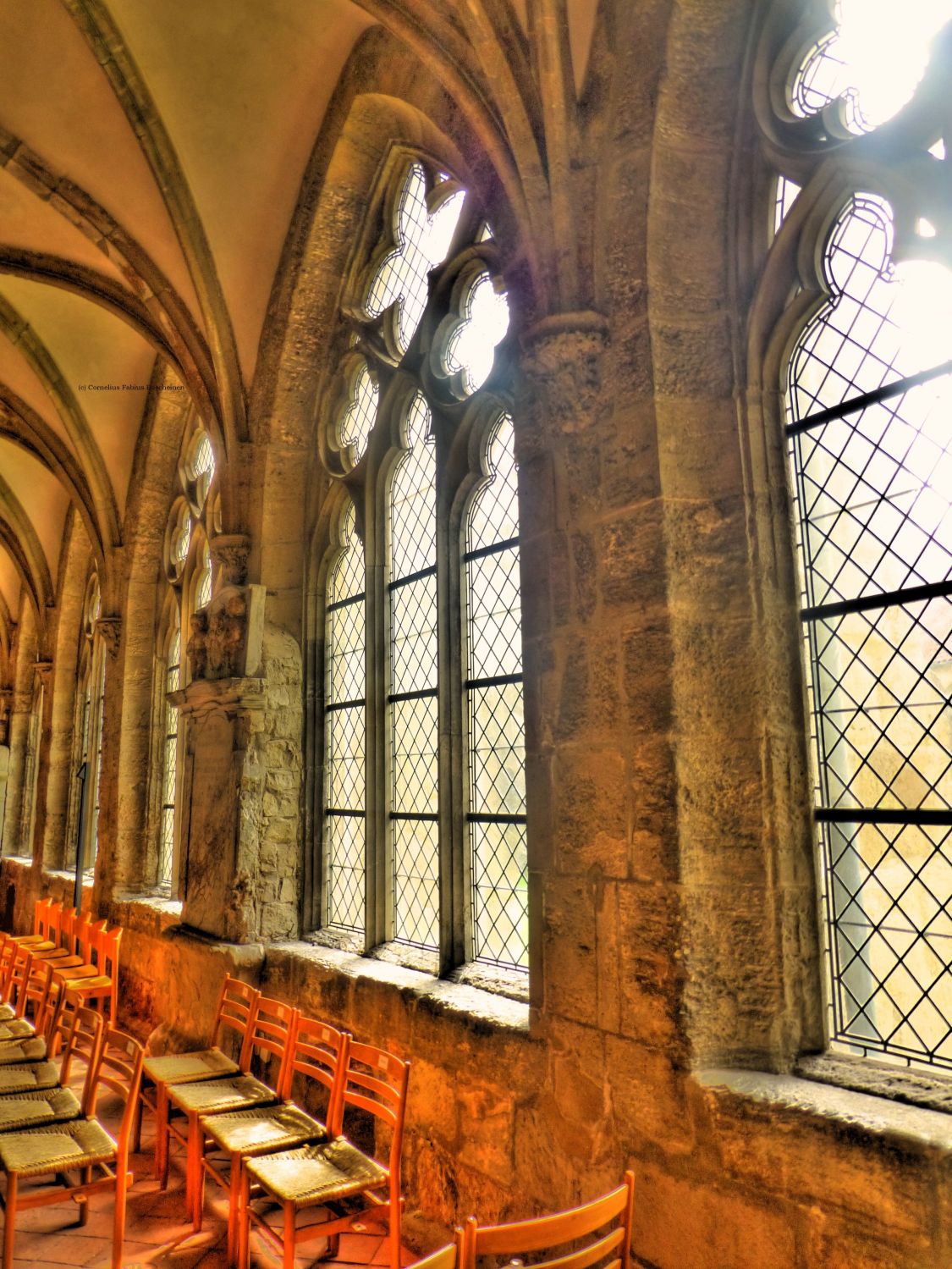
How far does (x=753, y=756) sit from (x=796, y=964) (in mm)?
592

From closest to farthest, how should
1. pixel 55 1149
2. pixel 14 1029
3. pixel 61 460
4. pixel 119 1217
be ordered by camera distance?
1. pixel 119 1217
2. pixel 55 1149
3. pixel 14 1029
4. pixel 61 460

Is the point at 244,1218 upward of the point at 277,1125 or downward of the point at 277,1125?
downward

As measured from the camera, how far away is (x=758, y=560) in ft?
9.80

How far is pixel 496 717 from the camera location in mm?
4102

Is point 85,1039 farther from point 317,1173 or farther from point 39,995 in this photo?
point 39,995

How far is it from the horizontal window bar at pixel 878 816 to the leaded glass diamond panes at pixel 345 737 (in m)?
2.68

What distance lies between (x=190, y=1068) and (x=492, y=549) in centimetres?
254

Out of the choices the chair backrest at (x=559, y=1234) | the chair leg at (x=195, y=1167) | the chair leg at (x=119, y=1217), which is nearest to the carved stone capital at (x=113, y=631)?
the chair leg at (x=195, y=1167)

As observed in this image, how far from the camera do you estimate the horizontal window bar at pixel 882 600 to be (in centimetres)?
261

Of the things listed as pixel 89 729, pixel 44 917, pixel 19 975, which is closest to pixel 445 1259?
pixel 19 975

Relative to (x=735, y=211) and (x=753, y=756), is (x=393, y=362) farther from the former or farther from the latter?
(x=753, y=756)

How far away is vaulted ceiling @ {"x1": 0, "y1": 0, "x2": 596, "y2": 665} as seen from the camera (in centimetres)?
501

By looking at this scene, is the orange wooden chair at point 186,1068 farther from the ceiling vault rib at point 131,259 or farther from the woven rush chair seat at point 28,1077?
the ceiling vault rib at point 131,259

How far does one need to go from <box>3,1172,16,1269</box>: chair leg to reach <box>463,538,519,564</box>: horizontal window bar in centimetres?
280
